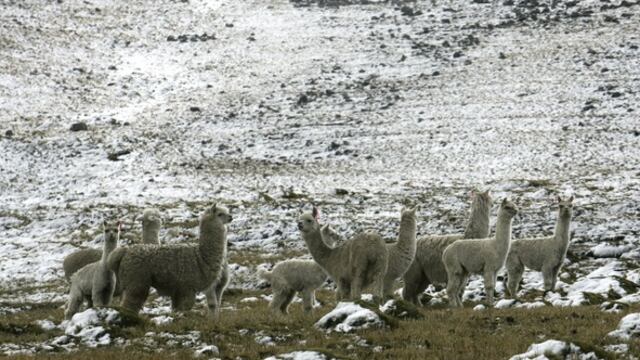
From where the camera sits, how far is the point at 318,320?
38.1 feet

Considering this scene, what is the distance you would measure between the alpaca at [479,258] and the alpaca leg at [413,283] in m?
0.88

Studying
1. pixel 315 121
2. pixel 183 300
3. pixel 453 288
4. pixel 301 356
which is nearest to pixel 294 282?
pixel 183 300

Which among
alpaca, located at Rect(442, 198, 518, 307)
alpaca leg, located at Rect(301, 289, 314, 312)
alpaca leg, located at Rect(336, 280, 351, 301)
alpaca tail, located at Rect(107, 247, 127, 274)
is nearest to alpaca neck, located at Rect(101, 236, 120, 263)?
alpaca tail, located at Rect(107, 247, 127, 274)

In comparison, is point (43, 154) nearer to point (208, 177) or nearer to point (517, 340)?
point (208, 177)

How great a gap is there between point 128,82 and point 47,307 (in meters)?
41.9

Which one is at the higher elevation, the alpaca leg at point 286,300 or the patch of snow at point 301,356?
the patch of snow at point 301,356

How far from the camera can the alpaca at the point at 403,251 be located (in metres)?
14.7

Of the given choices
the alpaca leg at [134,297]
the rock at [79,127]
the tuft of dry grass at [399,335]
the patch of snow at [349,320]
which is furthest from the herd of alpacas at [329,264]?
the rock at [79,127]

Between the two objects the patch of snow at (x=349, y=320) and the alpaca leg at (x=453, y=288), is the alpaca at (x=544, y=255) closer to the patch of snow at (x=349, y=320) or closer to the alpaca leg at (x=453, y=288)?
the alpaca leg at (x=453, y=288)

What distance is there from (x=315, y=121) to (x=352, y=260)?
35.3 metres

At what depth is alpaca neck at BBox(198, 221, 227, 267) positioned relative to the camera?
13.4 metres

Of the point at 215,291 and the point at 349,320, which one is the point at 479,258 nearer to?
the point at 349,320

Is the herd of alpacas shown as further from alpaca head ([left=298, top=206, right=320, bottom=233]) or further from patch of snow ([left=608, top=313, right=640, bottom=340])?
patch of snow ([left=608, top=313, right=640, bottom=340])

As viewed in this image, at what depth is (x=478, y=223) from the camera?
1675 centimetres
